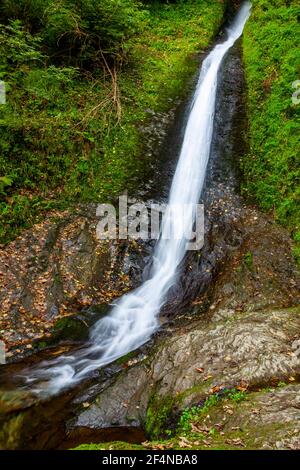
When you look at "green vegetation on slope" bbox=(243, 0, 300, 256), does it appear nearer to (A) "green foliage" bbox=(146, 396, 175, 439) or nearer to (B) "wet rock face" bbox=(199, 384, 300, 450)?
(B) "wet rock face" bbox=(199, 384, 300, 450)

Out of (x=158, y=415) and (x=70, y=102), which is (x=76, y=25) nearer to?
(x=70, y=102)

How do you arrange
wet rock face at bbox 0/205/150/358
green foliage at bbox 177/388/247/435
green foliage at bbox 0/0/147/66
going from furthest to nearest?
green foliage at bbox 0/0/147/66
wet rock face at bbox 0/205/150/358
green foliage at bbox 177/388/247/435

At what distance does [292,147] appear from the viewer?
10.2 meters

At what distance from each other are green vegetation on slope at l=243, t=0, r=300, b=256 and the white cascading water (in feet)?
4.64

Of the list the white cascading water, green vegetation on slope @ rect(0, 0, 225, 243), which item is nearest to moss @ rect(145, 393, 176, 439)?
the white cascading water

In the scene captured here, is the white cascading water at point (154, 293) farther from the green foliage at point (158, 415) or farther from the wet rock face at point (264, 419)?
the wet rock face at point (264, 419)

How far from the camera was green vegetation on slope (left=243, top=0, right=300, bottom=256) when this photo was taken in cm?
987

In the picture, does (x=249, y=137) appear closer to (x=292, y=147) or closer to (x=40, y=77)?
(x=292, y=147)

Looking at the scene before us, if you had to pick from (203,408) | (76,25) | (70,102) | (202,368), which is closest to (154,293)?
(202,368)

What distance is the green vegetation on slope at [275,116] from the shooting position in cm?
987

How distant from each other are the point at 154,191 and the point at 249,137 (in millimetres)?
3642

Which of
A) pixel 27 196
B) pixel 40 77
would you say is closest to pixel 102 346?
pixel 27 196

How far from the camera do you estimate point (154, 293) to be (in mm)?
8742

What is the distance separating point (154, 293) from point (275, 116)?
667 centimetres
